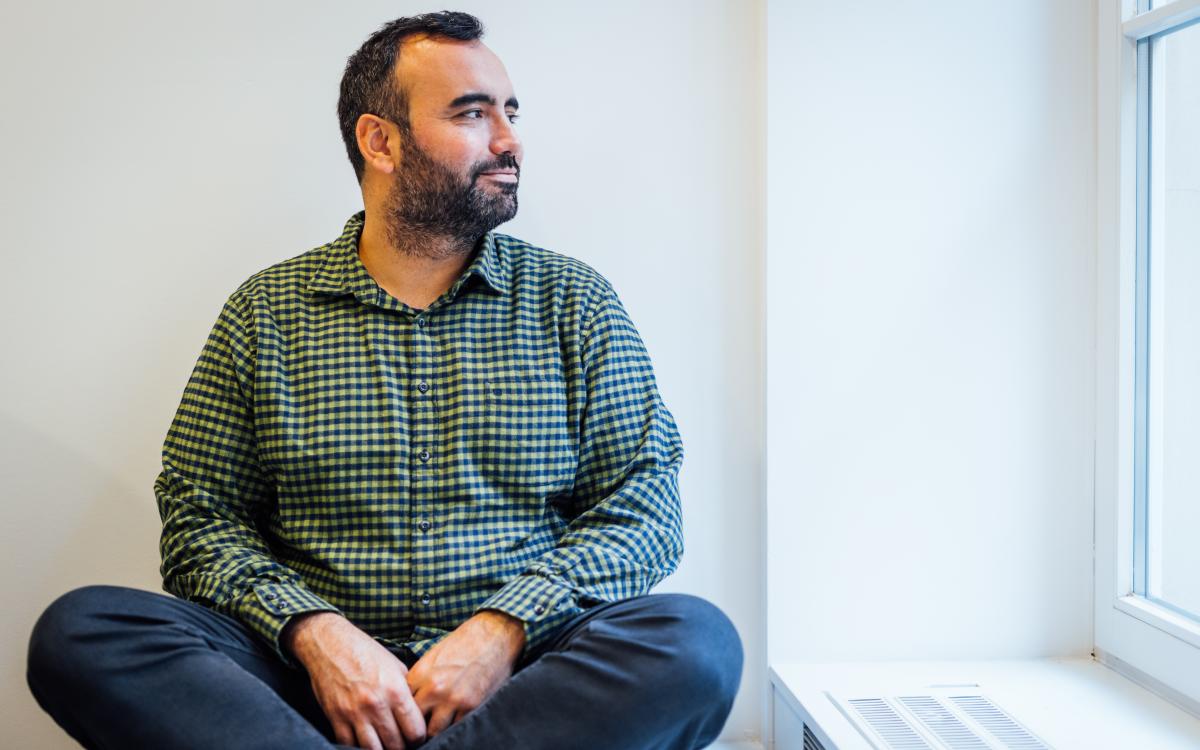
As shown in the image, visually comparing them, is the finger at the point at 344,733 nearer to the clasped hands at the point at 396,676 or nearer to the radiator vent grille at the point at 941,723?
the clasped hands at the point at 396,676

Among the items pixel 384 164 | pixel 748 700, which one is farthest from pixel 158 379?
pixel 748 700

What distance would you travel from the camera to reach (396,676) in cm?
119

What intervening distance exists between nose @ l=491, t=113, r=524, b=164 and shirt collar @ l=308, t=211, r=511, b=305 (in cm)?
13

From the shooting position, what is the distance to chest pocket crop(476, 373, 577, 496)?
4.67ft

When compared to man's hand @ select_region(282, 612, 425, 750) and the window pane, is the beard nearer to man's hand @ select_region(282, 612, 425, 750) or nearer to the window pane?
man's hand @ select_region(282, 612, 425, 750)

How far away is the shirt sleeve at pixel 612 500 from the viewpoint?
49.9 inches

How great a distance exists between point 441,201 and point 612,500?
0.52 metres

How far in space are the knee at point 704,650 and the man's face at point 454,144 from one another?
2.18 feet

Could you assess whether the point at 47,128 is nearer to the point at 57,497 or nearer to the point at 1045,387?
the point at 57,497

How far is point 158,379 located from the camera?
1.76 meters

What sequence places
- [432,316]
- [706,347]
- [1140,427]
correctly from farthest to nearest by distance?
[706,347] < [1140,427] < [432,316]

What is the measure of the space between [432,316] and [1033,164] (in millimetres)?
1118

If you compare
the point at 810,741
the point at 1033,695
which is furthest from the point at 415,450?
the point at 1033,695

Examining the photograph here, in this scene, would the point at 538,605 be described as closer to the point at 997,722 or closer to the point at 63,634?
the point at 63,634
